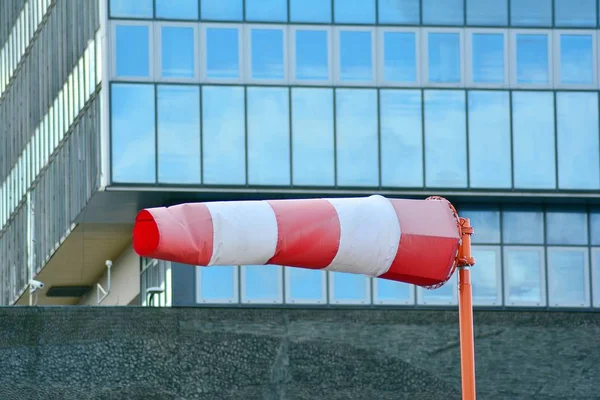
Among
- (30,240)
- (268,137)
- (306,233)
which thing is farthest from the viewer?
(30,240)

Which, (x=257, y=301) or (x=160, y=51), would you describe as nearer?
(x=160, y=51)

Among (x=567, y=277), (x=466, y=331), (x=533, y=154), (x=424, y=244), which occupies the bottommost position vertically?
(x=567, y=277)

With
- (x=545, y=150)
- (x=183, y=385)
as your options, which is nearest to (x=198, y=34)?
(x=545, y=150)

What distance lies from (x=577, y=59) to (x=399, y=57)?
3947 millimetres

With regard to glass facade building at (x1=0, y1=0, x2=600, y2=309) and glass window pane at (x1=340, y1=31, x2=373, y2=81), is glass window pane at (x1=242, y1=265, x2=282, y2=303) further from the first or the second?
glass window pane at (x1=340, y1=31, x2=373, y2=81)

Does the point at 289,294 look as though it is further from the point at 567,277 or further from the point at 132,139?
the point at 567,277

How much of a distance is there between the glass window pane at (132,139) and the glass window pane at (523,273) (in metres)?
8.20

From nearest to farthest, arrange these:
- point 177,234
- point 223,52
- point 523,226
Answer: point 177,234, point 223,52, point 523,226

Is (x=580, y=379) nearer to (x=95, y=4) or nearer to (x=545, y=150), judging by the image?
(x=545, y=150)

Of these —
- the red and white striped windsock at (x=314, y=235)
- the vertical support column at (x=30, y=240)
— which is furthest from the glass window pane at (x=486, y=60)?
the red and white striped windsock at (x=314, y=235)

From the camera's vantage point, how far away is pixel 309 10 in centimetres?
3688

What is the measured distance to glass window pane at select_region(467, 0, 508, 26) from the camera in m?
37.4

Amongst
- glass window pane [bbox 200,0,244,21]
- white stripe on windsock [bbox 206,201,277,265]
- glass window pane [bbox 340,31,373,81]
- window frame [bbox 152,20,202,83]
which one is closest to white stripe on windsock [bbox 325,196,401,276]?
white stripe on windsock [bbox 206,201,277,265]

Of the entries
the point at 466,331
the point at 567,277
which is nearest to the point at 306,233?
the point at 466,331
